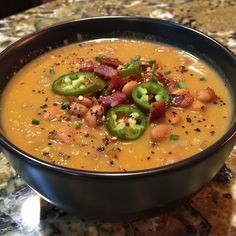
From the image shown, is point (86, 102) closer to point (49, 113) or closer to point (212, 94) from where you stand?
point (49, 113)

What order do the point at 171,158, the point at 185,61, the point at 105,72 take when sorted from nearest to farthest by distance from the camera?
the point at 171,158
the point at 105,72
the point at 185,61

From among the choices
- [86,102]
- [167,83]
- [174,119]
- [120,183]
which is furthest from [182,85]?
[120,183]

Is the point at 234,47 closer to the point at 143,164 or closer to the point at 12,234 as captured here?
the point at 143,164

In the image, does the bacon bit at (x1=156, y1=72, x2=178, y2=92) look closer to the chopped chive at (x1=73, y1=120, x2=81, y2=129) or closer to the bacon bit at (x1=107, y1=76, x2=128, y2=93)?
the bacon bit at (x1=107, y1=76, x2=128, y2=93)

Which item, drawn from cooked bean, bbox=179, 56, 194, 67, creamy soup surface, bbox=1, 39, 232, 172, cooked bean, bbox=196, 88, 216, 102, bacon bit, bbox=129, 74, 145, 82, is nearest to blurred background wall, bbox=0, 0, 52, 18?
creamy soup surface, bbox=1, 39, 232, 172

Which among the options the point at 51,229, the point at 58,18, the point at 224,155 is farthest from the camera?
the point at 58,18

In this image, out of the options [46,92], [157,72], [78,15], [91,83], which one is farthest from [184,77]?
[78,15]

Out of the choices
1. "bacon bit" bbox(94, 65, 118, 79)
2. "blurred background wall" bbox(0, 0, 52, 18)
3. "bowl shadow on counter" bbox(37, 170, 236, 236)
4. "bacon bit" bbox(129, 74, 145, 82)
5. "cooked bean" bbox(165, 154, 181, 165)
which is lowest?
"blurred background wall" bbox(0, 0, 52, 18)
